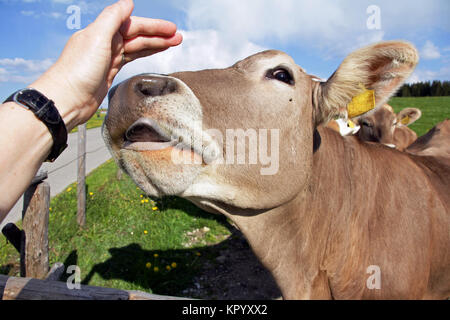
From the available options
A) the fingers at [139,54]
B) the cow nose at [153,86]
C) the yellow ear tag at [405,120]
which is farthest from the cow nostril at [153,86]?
the yellow ear tag at [405,120]

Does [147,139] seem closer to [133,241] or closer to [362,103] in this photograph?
[362,103]

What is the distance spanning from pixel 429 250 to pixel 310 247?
0.98 meters

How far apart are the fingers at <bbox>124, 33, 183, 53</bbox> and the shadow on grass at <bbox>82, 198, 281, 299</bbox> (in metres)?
3.40

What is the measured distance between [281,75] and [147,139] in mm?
1085

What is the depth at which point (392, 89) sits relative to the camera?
6.97 ft

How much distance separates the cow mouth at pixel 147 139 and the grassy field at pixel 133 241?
3274mm

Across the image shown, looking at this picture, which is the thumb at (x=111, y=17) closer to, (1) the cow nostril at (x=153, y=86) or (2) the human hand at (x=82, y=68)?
(2) the human hand at (x=82, y=68)

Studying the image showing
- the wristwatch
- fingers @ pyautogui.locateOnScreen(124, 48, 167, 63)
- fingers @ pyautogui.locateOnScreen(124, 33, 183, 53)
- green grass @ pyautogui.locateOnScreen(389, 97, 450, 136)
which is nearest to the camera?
the wristwatch

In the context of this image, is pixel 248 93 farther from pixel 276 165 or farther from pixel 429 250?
pixel 429 250

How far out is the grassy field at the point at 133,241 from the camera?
431 centimetres

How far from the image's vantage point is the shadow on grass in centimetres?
417

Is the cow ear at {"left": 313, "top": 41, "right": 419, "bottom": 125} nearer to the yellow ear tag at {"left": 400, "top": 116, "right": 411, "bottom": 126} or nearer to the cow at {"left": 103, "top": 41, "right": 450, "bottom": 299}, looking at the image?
the cow at {"left": 103, "top": 41, "right": 450, "bottom": 299}

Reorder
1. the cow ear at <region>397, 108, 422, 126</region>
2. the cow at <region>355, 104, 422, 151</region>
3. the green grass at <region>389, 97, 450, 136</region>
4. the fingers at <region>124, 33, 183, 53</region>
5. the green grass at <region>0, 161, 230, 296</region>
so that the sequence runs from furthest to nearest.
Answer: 1. the green grass at <region>389, 97, 450, 136</region>
2. the cow ear at <region>397, 108, 422, 126</region>
3. the cow at <region>355, 104, 422, 151</region>
4. the green grass at <region>0, 161, 230, 296</region>
5. the fingers at <region>124, 33, 183, 53</region>

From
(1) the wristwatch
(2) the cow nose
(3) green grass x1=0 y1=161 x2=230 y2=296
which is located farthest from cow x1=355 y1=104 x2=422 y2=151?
(1) the wristwatch
